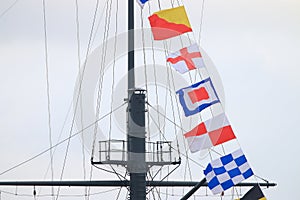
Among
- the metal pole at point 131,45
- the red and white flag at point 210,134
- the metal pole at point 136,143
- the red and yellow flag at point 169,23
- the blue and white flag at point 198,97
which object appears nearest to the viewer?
the red and white flag at point 210,134

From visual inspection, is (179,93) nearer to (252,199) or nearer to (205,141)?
(205,141)

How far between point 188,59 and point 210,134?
1.96 meters

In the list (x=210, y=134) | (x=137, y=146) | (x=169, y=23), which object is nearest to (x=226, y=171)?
(x=210, y=134)

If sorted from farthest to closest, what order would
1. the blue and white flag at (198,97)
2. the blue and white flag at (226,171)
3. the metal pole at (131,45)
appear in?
the metal pole at (131,45), the blue and white flag at (198,97), the blue and white flag at (226,171)

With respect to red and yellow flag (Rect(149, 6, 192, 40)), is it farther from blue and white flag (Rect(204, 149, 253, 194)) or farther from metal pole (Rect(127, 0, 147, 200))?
blue and white flag (Rect(204, 149, 253, 194))

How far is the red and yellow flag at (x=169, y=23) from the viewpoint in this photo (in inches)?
974

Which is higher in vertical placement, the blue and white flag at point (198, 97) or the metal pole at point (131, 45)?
the metal pole at point (131, 45)

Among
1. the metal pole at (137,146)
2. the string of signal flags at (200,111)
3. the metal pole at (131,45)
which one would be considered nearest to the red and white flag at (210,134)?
the string of signal flags at (200,111)

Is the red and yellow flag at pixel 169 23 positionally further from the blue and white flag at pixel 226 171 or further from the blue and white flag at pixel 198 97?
the blue and white flag at pixel 226 171

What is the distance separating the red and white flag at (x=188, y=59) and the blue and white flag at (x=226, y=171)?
256 centimetres

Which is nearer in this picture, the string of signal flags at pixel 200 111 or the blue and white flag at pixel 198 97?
the string of signal flags at pixel 200 111

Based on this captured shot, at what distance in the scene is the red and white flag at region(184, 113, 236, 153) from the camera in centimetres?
2328

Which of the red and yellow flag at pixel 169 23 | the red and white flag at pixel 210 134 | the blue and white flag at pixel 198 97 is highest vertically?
the red and yellow flag at pixel 169 23

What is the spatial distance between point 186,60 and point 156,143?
2011mm
